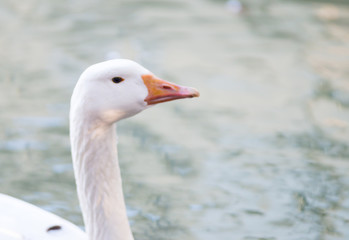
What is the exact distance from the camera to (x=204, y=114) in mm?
5969

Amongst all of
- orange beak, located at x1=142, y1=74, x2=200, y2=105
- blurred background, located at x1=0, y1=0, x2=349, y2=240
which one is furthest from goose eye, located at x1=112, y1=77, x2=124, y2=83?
blurred background, located at x1=0, y1=0, x2=349, y2=240

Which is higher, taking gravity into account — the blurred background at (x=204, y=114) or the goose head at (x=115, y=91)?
the goose head at (x=115, y=91)

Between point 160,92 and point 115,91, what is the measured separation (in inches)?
8.4

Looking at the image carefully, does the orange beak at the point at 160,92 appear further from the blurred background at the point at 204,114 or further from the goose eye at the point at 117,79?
the blurred background at the point at 204,114

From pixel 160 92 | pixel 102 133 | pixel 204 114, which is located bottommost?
pixel 204 114

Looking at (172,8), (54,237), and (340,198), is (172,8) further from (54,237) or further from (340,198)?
(54,237)

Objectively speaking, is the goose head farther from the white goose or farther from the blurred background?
the blurred background

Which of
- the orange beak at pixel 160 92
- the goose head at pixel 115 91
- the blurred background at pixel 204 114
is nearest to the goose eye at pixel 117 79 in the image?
the goose head at pixel 115 91

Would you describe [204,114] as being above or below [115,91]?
below

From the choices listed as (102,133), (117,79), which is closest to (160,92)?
(117,79)

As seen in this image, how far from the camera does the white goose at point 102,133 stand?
3.08 m

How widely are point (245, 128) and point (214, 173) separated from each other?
0.82 meters

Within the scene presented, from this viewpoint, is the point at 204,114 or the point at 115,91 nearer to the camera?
the point at 115,91

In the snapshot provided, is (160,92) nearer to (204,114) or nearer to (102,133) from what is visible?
(102,133)
